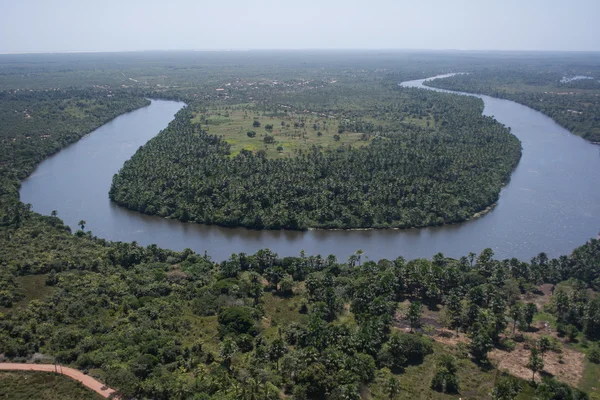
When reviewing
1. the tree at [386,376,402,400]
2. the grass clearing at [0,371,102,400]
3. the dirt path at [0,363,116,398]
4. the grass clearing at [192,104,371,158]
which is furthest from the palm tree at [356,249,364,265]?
the grass clearing at [192,104,371,158]

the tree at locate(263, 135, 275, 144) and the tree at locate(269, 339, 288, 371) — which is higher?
the tree at locate(263, 135, 275, 144)

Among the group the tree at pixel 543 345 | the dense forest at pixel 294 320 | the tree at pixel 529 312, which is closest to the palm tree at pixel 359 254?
the dense forest at pixel 294 320

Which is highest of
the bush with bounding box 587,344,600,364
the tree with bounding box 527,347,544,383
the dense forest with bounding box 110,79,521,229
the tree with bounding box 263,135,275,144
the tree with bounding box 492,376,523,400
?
the tree with bounding box 263,135,275,144

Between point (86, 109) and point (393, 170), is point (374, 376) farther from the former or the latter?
point (86, 109)

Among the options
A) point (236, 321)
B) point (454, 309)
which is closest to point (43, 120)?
point (236, 321)

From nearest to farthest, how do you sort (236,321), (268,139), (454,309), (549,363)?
(549,363) < (236,321) < (454,309) < (268,139)

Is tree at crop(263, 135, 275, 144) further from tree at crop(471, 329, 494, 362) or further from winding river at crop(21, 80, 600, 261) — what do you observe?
tree at crop(471, 329, 494, 362)

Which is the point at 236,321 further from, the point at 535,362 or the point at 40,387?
the point at 535,362
